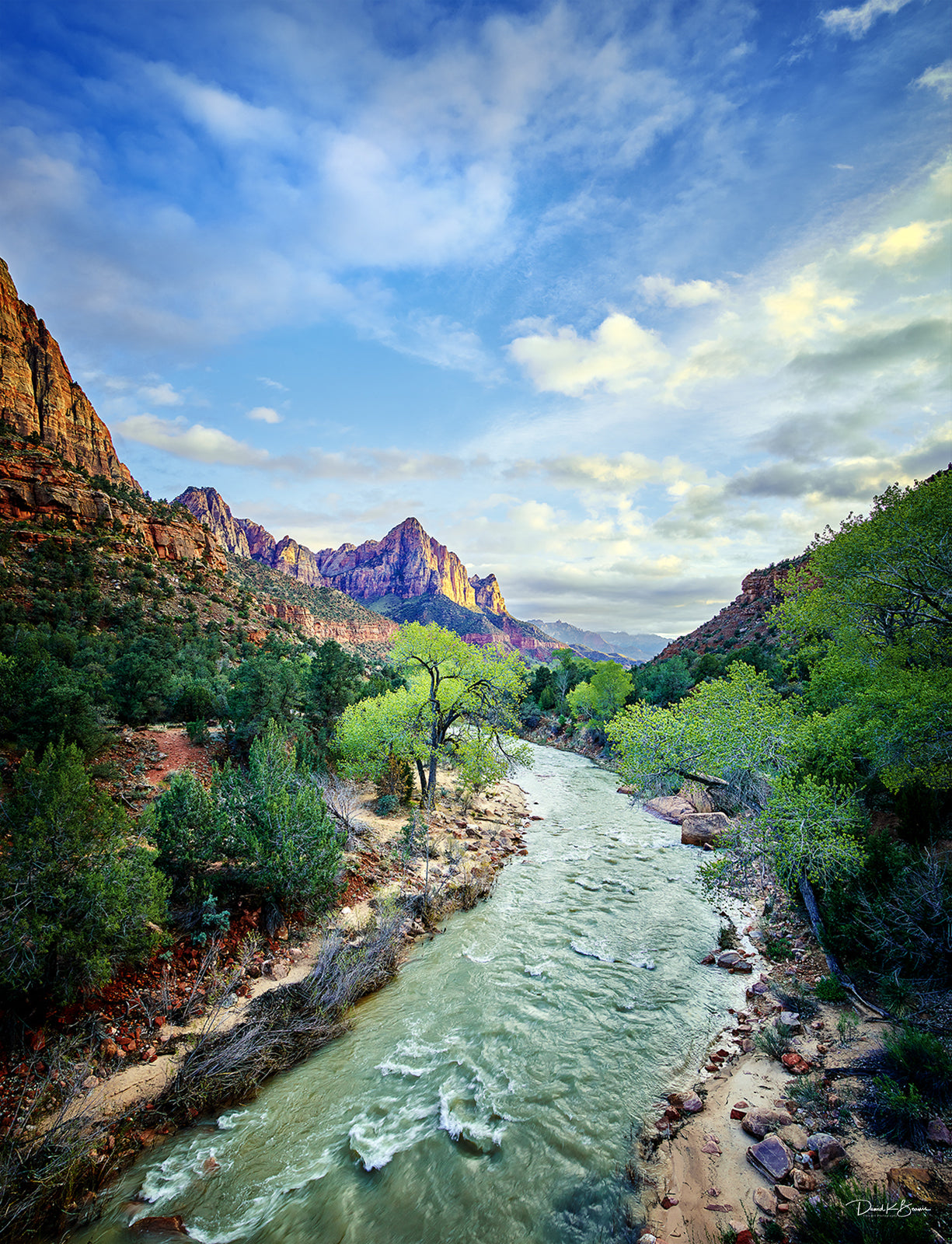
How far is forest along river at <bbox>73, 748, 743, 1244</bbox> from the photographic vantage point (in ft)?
18.9

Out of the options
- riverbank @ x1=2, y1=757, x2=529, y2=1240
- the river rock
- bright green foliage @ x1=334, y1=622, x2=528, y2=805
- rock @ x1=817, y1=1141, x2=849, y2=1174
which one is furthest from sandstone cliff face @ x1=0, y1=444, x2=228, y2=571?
rock @ x1=817, y1=1141, x2=849, y2=1174

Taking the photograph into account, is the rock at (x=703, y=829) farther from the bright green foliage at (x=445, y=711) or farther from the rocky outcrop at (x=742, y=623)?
the rocky outcrop at (x=742, y=623)

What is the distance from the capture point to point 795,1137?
19.3 feet

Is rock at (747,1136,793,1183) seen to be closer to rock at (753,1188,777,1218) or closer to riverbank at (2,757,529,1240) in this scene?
rock at (753,1188,777,1218)

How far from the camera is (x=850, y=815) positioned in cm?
911

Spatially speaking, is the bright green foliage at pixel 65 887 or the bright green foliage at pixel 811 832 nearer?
the bright green foliage at pixel 65 887

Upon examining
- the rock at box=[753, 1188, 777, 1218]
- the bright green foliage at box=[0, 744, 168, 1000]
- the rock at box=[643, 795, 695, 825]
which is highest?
the bright green foliage at box=[0, 744, 168, 1000]

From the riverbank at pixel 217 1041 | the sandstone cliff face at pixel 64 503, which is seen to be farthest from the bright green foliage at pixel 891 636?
→ the sandstone cliff face at pixel 64 503

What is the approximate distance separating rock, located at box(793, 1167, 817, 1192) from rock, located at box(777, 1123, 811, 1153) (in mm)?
401

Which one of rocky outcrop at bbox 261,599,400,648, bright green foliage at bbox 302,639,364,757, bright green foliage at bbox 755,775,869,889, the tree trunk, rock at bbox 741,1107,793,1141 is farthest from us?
rocky outcrop at bbox 261,599,400,648

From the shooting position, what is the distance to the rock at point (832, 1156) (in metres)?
5.29

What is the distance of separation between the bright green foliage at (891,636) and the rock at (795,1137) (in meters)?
7.56

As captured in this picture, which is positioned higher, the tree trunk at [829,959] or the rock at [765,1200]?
the tree trunk at [829,959]

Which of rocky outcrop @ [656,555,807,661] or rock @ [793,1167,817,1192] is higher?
rocky outcrop @ [656,555,807,661]
